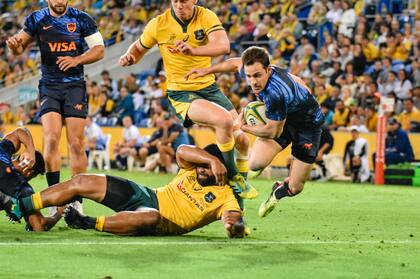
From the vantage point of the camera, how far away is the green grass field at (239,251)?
7.21 meters

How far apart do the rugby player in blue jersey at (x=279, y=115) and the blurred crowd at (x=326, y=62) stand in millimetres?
10009

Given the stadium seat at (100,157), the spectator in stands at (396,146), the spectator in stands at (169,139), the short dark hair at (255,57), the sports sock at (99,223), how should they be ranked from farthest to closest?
the stadium seat at (100,157) < the spectator in stands at (169,139) < the spectator in stands at (396,146) < the short dark hair at (255,57) < the sports sock at (99,223)

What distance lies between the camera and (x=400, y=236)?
9.88 meters

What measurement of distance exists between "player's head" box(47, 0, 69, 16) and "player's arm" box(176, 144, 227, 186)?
108 inches

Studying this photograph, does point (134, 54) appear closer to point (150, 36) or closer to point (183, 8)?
point (150, 36)

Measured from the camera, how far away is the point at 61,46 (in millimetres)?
11148

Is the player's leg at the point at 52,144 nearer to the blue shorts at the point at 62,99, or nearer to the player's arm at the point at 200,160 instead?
the blue shorts at the point at 62,99

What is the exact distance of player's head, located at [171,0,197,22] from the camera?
10484mm

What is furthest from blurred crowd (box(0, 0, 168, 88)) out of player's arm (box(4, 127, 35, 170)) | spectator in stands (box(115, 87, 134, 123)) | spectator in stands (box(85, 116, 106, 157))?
player's arm (box(4, 127, 35, 170))

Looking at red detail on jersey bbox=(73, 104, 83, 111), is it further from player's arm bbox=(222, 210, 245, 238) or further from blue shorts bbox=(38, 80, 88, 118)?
player's arm bbox=(222, 210, 245, 238)

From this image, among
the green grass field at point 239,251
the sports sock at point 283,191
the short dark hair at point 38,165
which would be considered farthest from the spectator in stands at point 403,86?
the short dark hair at point 38,165

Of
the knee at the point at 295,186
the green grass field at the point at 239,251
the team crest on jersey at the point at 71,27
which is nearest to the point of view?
the green grass field at the point at 239,251

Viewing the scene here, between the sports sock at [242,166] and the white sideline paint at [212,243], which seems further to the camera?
the sports sock at [242,166]

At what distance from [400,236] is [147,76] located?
18.2 meters
